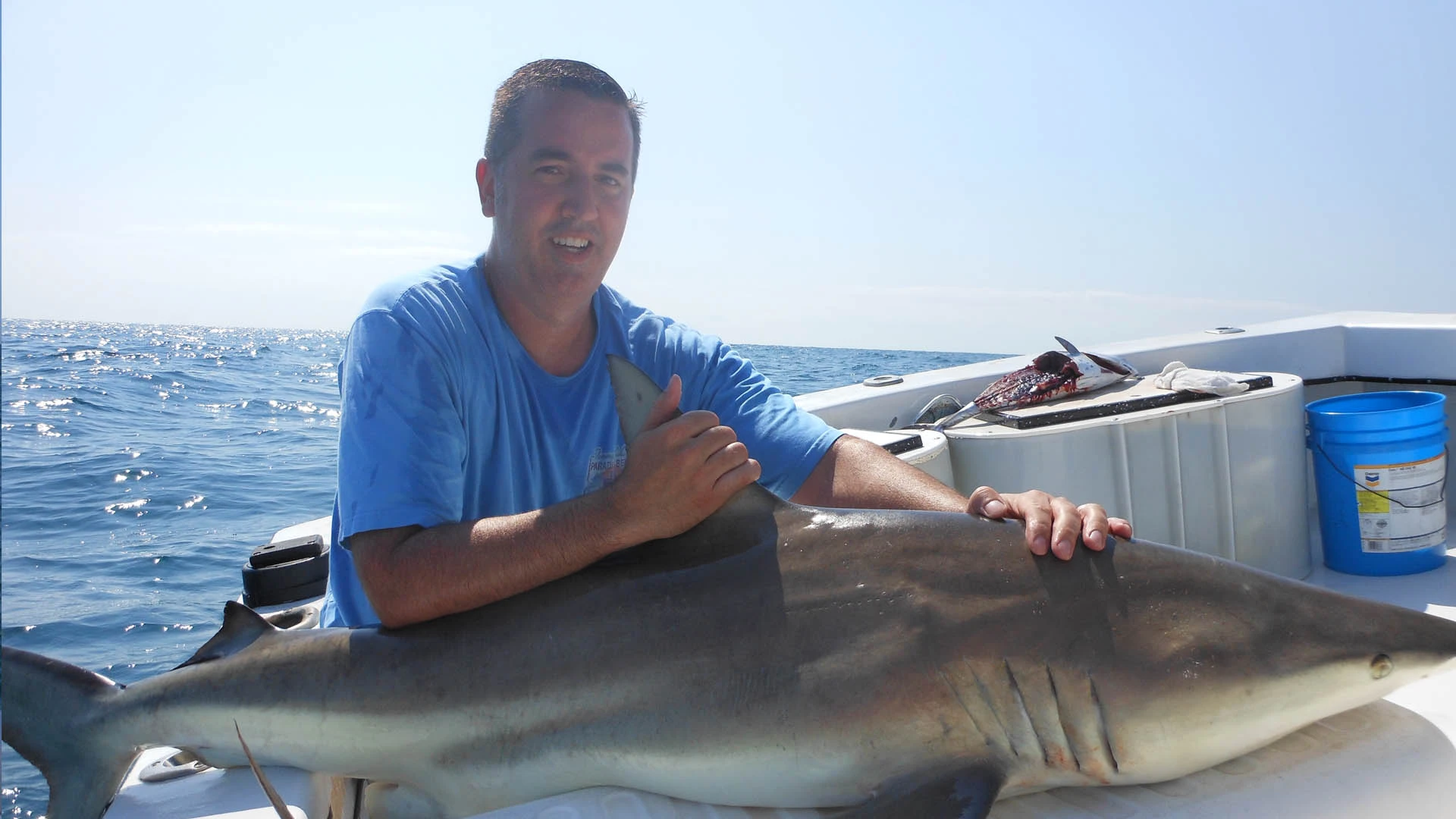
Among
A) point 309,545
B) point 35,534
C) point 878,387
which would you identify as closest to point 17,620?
point 35,534

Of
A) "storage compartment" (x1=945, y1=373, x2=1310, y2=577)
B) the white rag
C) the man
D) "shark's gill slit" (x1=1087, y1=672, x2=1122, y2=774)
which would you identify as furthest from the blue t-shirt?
the white rag

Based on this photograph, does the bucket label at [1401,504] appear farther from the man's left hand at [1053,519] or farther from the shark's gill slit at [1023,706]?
the shark's gill slit at [1023,706]

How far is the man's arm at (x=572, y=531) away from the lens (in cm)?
182

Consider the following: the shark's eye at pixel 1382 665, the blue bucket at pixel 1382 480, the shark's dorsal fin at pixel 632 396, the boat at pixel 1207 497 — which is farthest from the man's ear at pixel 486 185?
the blue bucket at pixel 1382 480

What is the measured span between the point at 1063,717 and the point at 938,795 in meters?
0.28

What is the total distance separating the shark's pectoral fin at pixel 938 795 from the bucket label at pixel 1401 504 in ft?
10.0

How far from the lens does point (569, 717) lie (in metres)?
1.77

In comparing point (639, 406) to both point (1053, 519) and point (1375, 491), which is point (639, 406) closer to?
point (1053, 519)

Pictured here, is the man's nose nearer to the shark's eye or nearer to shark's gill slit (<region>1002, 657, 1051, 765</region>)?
shark's gill slit (<region>1002, 657, 1051, 765</region>)

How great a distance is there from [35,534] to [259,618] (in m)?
7.30

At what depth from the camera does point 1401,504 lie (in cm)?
381

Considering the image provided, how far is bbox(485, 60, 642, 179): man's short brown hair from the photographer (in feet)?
8.20

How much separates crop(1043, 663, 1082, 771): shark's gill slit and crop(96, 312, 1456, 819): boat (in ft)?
0.29

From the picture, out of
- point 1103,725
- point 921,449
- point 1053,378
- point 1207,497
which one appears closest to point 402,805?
point 1103,725
